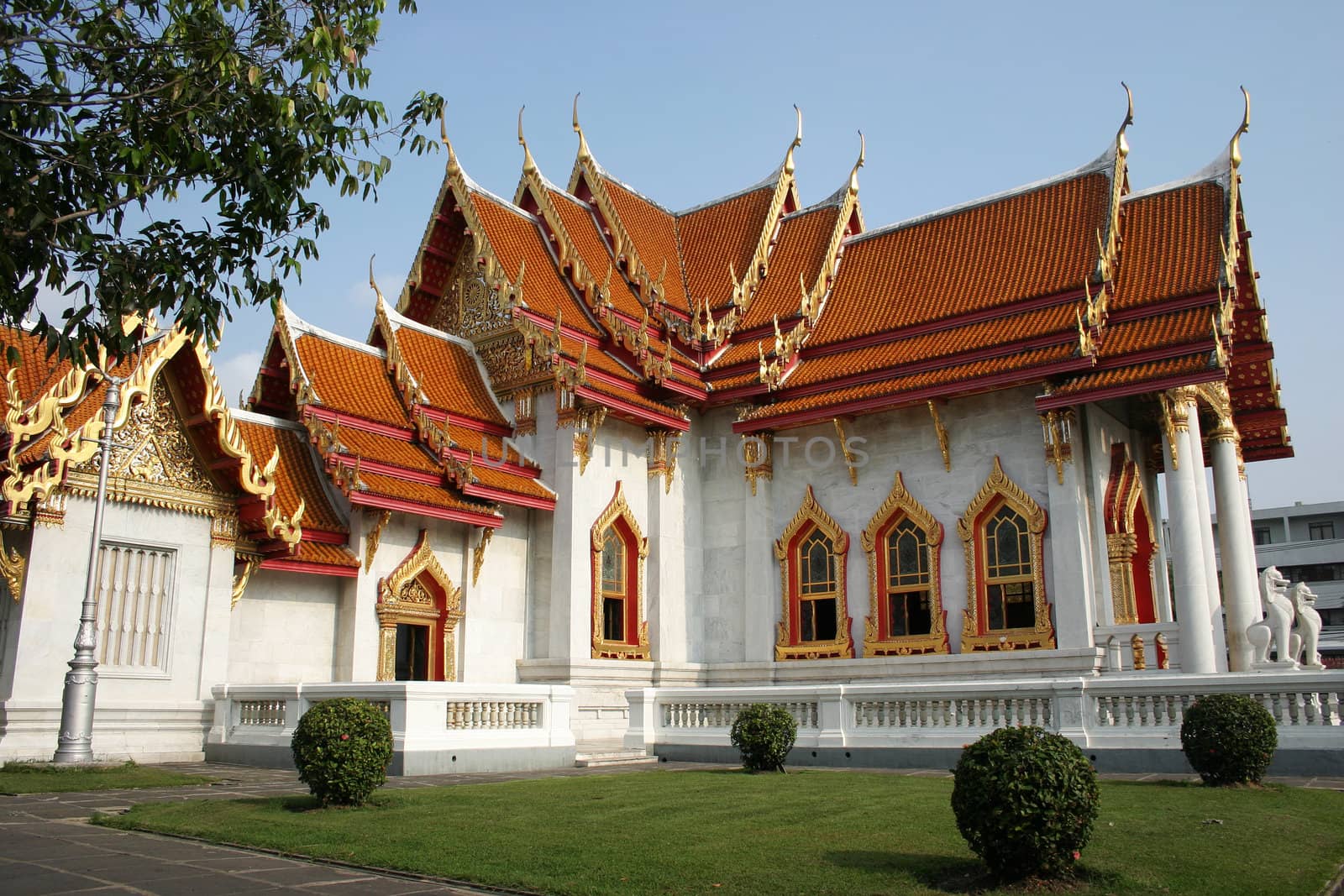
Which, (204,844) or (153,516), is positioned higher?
(153,516)

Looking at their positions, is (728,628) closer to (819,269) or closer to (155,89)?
(819,269)

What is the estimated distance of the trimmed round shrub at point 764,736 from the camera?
1198cm

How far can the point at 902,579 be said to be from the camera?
17844mm

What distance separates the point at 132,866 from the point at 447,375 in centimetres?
1266

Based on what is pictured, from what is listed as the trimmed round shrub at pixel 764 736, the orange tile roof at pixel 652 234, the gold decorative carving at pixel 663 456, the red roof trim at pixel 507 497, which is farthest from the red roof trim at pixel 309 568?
the orange tile roof at pixel 652 234

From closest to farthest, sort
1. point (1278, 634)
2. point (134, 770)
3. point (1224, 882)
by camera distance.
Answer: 1. point (1224, 882)
2. point (134, 770)
3. point (1278, 634)

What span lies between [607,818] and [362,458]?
8.63m

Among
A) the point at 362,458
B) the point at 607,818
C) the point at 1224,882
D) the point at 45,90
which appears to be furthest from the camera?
the point at 362,458

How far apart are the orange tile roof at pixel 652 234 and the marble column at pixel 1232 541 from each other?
917 centimetres

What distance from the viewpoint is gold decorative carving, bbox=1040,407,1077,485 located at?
1636cm

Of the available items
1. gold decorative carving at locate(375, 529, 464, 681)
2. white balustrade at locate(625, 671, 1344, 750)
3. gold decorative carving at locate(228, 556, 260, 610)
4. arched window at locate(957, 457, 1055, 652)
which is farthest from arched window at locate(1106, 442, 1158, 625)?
gold decorative carving at locate(228, 556, 260, 610)

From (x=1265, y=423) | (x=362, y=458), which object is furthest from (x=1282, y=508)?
(x=362, y=458)

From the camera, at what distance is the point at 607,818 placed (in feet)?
26.2

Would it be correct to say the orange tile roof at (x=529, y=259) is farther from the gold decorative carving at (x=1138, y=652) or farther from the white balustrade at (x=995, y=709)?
the gold decorative carving at (x=1138, y=652)
